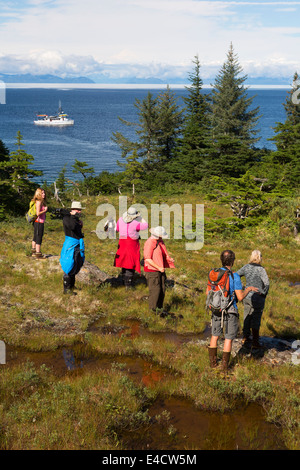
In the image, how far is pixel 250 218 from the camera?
20094mm

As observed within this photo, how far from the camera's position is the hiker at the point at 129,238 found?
956 cm

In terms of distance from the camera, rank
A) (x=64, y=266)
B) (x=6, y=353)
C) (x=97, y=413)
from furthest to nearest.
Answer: (x=64, y=266), (x=6, y=353), (x=97, y=413)

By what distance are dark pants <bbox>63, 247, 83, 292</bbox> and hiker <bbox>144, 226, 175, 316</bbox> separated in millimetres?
1834

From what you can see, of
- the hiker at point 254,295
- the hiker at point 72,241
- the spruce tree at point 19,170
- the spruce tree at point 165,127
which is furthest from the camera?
the spruce tree at point 165,127

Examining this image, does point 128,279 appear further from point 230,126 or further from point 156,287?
point 230,126

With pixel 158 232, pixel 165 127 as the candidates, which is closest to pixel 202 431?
pixel 158 232

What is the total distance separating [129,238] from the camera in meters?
9.73

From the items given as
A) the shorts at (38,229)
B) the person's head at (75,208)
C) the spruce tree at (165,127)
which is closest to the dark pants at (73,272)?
the person's head at (75,208)

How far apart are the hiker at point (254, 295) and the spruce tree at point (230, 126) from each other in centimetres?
2710

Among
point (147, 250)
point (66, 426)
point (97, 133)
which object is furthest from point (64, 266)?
point (97, 133)

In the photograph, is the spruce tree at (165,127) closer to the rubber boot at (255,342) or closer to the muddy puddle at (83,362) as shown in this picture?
the rubber boot at (255,342)

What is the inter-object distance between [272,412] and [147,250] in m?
4.21

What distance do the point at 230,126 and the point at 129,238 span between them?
31790mm
